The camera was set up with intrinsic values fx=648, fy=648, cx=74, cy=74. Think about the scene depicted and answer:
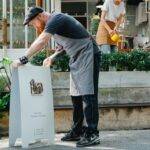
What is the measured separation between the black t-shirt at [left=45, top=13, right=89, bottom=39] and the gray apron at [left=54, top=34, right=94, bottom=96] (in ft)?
0.22

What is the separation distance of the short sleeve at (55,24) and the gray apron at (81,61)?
19cm

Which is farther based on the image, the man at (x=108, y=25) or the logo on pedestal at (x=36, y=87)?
the man at (x=108, y=25)

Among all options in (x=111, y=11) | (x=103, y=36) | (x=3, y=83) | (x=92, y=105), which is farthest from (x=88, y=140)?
(x=111, y=11)

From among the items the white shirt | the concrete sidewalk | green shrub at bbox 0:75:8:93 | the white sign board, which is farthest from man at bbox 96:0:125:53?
the white sign board

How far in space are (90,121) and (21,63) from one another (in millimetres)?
1127

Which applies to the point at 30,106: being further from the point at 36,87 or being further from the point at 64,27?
the point at 64,27

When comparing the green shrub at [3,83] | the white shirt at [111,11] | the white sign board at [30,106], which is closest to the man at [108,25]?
the white shirt at [111,11]

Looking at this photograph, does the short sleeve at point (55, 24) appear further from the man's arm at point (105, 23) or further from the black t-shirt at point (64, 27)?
the man's arm at point (105, 23)

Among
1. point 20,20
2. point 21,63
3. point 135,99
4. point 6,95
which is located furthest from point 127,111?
point 20,20

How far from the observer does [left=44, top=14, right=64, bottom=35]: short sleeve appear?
24.9 feet

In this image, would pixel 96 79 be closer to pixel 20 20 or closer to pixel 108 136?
pixel 108 136

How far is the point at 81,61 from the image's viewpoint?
785 cm

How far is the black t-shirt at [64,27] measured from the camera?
7621mm

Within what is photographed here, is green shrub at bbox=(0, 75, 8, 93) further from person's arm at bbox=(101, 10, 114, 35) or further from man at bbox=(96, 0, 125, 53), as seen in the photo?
person's arm at bbox=(101, 10, 114, 35)
